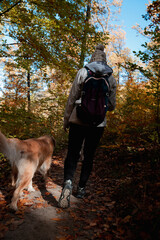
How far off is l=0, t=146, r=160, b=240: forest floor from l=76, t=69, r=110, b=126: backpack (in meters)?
1.16

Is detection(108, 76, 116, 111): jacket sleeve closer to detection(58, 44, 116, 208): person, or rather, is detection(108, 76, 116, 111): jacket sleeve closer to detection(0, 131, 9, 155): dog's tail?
detection(58, 44, 116, 208): person

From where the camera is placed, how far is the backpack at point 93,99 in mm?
2344

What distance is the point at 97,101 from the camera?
2.36 m

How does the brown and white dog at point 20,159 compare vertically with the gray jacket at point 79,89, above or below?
below

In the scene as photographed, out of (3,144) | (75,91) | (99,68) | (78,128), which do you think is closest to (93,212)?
(78,128)

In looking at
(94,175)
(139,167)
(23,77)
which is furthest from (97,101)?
(23,77)

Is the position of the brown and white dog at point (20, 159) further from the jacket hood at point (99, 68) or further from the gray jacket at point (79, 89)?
the jacket hood at point (99, 68)

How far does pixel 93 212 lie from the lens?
256 centimetres

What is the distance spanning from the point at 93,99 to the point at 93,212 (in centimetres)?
173

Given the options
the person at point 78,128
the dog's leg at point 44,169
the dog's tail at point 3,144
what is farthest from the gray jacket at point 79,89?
the dog's leg at point 44,169

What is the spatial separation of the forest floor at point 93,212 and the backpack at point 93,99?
1157 mm

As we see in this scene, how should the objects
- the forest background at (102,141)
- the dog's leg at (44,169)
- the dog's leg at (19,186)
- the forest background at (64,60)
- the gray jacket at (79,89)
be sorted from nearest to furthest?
the forest background at (102,141) → the dog's leg at (19,186) → the gray jacket at (79,89) → the dog's leg at (44,169) → the forest background at (64,60)

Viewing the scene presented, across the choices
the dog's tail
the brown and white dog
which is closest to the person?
the brown and white dog

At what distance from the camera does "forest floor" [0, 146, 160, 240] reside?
5.88 ft
